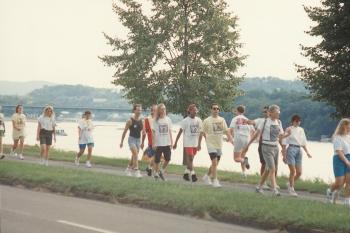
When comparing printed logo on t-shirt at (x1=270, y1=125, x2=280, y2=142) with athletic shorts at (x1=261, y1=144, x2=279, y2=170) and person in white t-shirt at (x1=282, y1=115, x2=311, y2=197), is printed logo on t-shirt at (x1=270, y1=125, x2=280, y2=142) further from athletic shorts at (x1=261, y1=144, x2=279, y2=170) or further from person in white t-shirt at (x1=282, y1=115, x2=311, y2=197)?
person in white t-shirt at (x1=282, y1=115, x2=311, y2=197)

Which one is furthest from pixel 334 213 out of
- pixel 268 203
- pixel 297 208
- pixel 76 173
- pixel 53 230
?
pixel 76 173

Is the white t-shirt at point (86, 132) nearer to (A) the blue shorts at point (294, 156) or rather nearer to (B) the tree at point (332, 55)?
(B) the tree at point (332, 55)

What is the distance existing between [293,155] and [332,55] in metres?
7.31

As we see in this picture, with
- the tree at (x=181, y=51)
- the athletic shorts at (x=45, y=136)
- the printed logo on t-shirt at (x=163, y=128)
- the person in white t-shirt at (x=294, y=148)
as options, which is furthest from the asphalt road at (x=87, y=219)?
the tree at (x=181, y=51)

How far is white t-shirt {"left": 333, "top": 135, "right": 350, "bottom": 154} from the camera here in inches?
409

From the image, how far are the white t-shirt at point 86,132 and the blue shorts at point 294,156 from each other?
27.7 feet

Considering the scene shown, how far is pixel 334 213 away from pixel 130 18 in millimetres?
17306

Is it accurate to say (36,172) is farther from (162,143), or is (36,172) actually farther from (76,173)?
(162,143)

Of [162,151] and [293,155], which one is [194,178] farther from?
[293,155]

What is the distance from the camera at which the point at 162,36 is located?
79.6 feet

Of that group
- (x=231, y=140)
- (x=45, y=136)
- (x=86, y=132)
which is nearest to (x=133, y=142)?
(x=231, y=140)

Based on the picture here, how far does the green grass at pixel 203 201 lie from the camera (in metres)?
8.09

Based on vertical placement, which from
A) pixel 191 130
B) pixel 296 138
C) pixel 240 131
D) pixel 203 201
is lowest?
pixel 203 201

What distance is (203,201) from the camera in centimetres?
950
